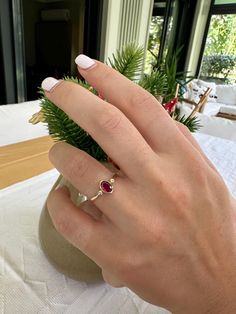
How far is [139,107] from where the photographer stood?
0.75 feet

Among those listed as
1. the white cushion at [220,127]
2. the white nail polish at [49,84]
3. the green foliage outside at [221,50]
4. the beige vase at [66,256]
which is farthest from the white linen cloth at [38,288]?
the green foliage outside at [221,50]

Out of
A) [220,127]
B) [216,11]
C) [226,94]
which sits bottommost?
[226,94]

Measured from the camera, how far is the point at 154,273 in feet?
0.74

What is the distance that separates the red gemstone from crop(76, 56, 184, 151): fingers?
0.06 m

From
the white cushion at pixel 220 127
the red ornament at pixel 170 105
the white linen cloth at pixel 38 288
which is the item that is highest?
the red ornament at pixel 170 105

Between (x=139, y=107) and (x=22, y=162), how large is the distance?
51cm

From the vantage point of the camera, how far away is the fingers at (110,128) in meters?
0.21

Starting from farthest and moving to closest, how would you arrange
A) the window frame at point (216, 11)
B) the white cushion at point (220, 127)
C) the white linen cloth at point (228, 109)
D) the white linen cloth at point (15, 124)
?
the window frame at point (216, 11) → the white linen cloth at point (228, 109) → the white cushion at point (220, 127) → the white linen cloth at point (15, 124)

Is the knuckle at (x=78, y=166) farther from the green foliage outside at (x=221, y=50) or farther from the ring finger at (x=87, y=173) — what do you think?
the green foliage outside at (x=221, y=50)

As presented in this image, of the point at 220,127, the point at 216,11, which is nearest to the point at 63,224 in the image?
the point at 220,127

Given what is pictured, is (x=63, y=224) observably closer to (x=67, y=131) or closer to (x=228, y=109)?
(x=67, y=131)

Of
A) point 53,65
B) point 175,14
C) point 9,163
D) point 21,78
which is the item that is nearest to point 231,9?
point 175,14

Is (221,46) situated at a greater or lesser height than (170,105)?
greater

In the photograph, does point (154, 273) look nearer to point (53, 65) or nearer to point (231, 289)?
point (231, 289)
